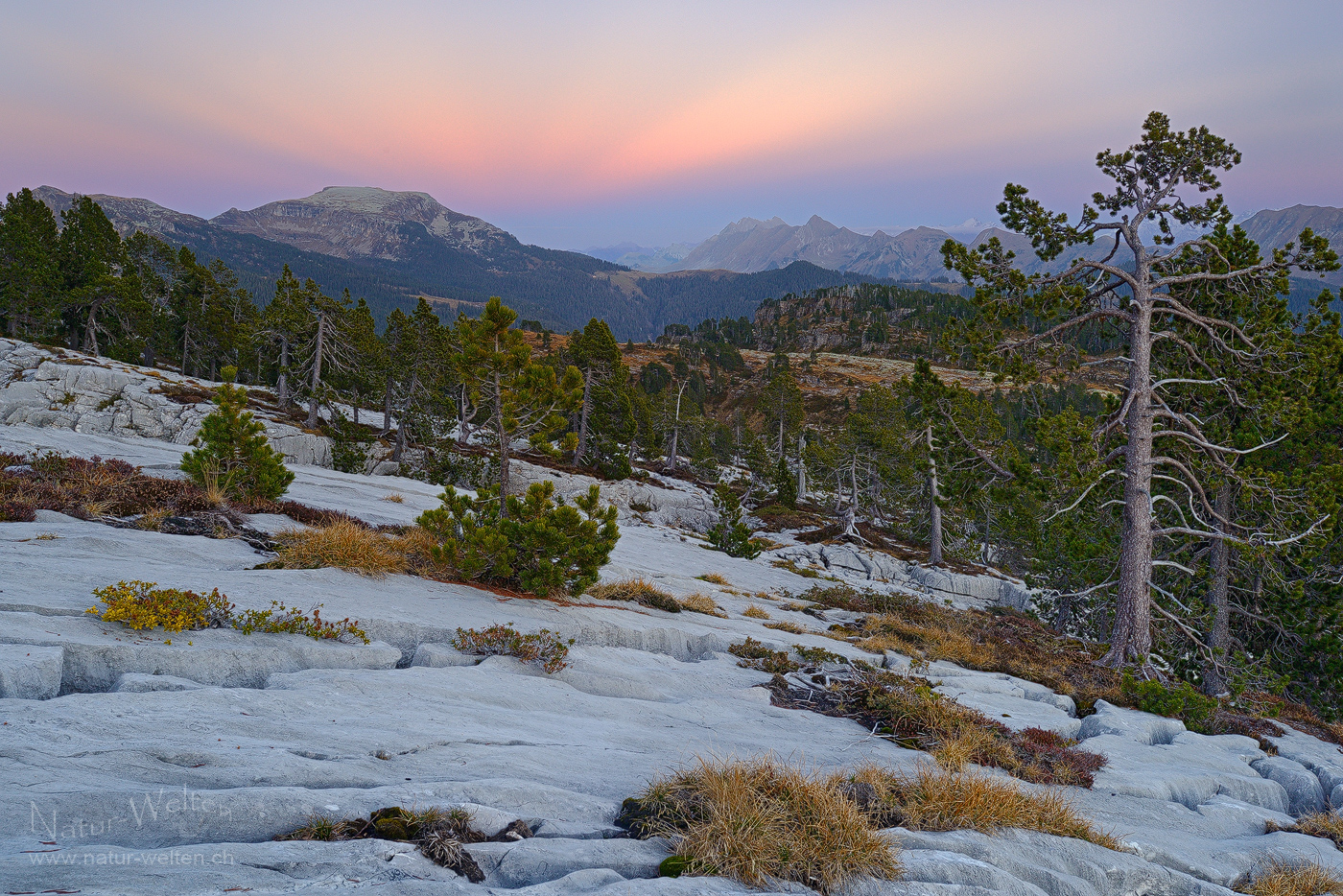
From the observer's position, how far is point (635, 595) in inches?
498

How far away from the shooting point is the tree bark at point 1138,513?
12367mm

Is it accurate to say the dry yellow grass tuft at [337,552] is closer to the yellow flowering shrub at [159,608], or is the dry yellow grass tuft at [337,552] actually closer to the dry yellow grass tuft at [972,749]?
the yellow flowering shrub at [159,608]

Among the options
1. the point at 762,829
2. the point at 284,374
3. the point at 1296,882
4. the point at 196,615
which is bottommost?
the point at 1296,882

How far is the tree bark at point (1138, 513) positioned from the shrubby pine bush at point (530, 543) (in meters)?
11.0

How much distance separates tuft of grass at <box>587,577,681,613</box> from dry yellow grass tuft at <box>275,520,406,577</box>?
4.01m

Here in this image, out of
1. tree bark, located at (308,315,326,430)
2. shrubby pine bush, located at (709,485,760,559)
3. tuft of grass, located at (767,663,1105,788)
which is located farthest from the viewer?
tree bark, located at (308,315,326,430)

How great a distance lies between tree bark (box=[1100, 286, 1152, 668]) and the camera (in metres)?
12.4

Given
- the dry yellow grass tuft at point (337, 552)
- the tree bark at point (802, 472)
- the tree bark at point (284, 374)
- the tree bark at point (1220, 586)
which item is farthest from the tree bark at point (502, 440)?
the tree bark at point (802, 472)

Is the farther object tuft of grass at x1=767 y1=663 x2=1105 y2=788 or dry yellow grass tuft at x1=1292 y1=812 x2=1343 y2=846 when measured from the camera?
tuft of grass at x1=767 y1=663 x2=1105 y2=788

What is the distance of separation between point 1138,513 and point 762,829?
12772 millimetres

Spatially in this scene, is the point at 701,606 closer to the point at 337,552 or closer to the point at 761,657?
the point at 761,657

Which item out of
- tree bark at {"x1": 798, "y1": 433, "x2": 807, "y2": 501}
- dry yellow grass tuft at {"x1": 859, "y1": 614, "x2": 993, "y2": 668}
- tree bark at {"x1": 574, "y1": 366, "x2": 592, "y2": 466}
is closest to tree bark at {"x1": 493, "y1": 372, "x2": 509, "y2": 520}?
dry yellow grass tuft at {"x1": 859, "y1": 614, "x2": 993, "y2": 668}

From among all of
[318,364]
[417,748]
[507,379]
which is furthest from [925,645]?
[318,364]

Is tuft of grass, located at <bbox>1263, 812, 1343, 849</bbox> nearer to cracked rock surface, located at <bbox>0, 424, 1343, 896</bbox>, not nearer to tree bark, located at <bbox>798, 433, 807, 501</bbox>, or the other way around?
cracked rock surface, located at <bbox>0, 424, 1343, 896</bbox>
